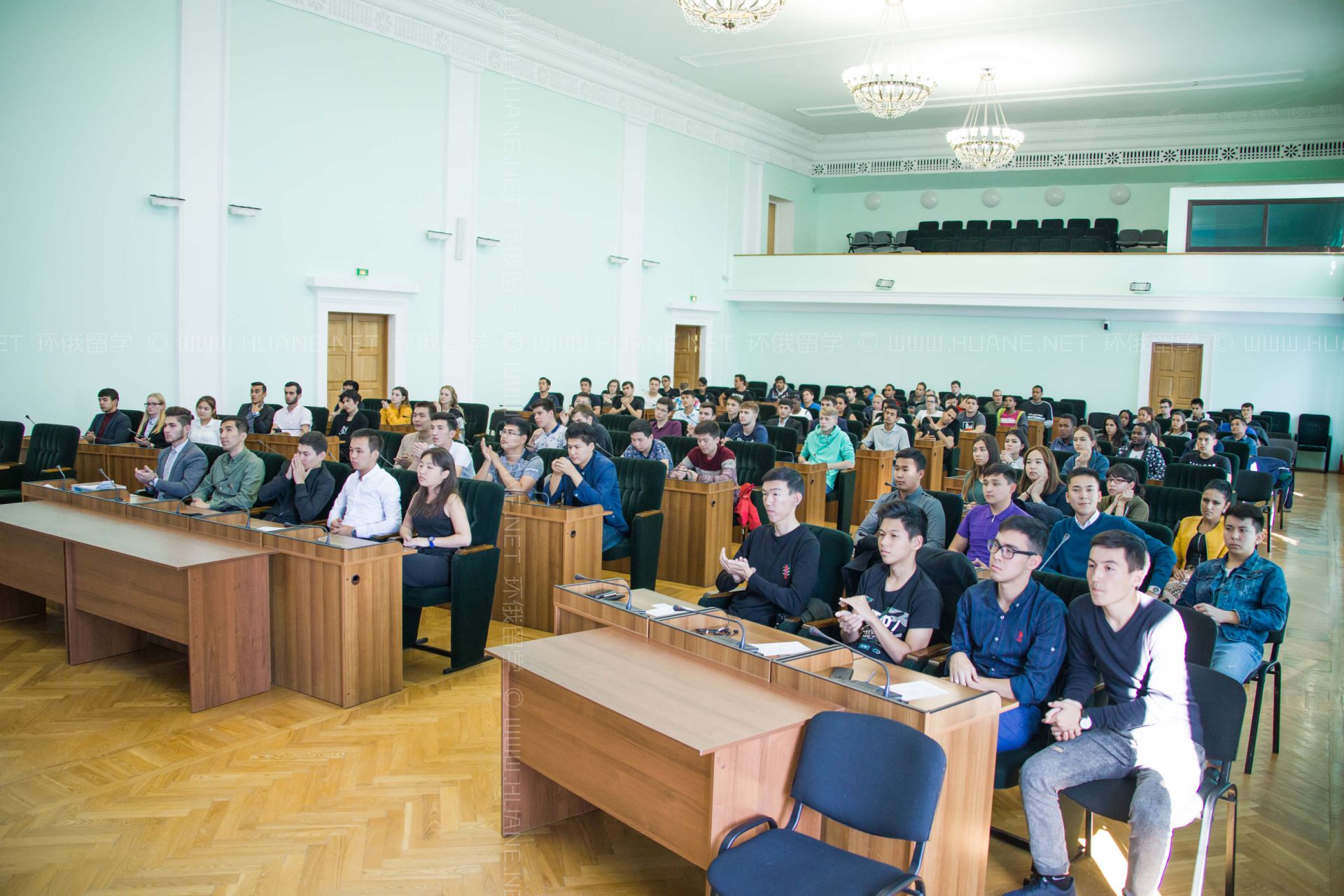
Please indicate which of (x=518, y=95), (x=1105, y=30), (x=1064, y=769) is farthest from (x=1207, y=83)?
(x=1064, y=769)

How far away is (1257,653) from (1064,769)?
5.45ft

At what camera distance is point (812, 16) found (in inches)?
502

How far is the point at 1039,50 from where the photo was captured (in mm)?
13742

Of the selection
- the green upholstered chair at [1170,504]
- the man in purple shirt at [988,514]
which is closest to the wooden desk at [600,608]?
the man in purple shirt at [988,514]

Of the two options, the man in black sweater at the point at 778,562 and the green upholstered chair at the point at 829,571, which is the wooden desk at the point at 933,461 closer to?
the green upholstered chair at the point at 829,571

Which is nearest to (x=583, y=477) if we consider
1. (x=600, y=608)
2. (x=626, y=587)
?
(x=626, y=587)

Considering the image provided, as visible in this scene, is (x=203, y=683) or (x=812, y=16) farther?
(x=812, y=16)

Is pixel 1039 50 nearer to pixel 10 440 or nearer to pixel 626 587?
pixel 626 587

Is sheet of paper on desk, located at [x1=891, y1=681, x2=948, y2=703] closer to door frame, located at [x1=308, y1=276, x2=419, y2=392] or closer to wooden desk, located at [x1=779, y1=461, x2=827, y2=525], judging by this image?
wooden desk, located at [x1=779, y1=461, x2=827, y2=525]

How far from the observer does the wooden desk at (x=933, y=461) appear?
31.7 feet

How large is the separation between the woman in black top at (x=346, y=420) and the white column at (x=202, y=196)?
1.59 metres

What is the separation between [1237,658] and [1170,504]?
2472 mm

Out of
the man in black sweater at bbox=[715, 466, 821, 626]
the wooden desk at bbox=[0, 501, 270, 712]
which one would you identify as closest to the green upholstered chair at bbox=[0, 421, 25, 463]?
the wooden desk at bbox=[0, 501, 270, 712]

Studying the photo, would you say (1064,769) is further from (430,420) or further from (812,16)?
(812,16)
